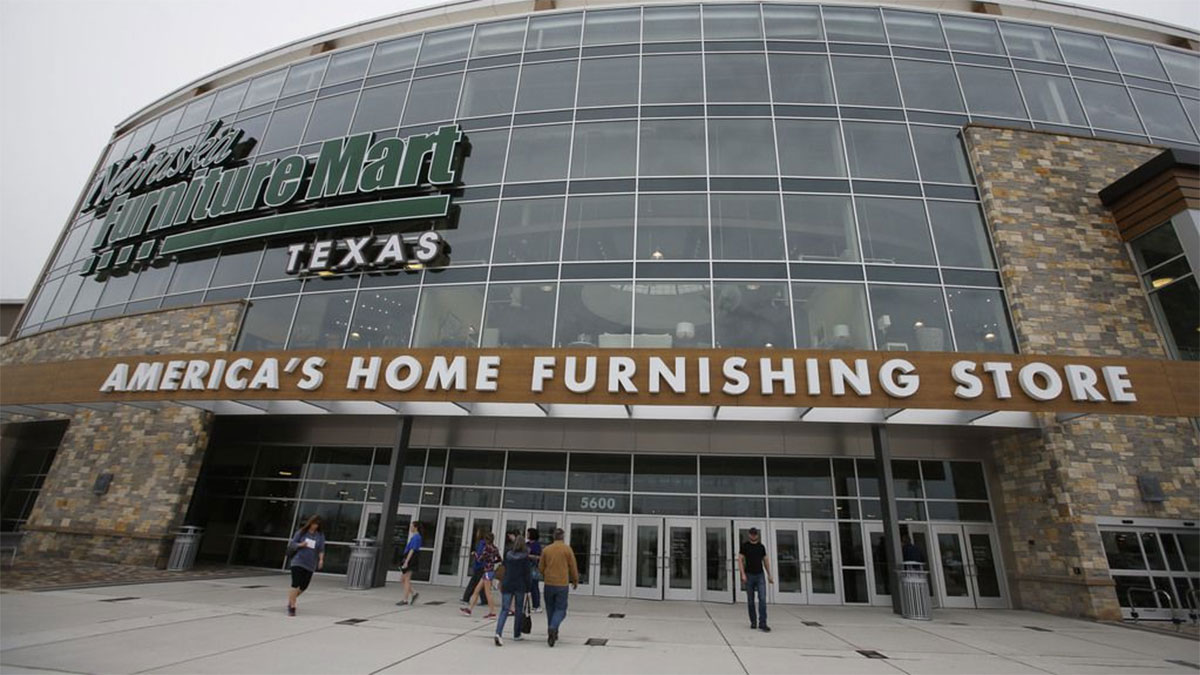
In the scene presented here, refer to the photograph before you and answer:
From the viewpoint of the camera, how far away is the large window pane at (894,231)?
51.8 ft

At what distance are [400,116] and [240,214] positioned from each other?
677 centimetres

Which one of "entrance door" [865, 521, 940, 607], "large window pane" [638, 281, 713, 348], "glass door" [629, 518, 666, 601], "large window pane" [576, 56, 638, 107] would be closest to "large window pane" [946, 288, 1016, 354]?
"entrance door" [865, 521, 940, 607]

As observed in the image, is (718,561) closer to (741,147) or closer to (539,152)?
(741,147)

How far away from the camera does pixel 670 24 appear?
20406 millimetres

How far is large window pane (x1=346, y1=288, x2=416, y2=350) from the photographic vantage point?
16203 mm

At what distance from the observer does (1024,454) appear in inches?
554

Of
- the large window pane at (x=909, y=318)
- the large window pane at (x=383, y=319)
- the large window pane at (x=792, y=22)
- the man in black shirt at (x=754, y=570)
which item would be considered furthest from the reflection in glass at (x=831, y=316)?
the large window pane at (x=383, y=319)

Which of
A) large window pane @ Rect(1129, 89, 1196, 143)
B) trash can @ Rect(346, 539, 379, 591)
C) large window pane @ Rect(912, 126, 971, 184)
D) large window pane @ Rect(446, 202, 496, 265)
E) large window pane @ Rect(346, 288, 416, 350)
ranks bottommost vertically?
trash can @ Rect(346, 539, 379, 591)

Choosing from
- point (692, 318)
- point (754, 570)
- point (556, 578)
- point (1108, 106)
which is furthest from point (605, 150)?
point (1108, 106)

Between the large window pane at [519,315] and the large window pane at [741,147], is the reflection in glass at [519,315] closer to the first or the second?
the large window pane at [519,315]

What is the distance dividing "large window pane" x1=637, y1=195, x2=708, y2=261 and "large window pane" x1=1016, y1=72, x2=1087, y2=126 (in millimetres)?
12341

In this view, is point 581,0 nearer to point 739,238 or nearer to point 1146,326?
point 739,238

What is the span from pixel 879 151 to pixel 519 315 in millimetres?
12688

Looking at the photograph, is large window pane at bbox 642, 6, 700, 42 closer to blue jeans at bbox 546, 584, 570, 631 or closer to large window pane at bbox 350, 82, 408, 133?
large window pane at bbox 350, 82, 408, 133
